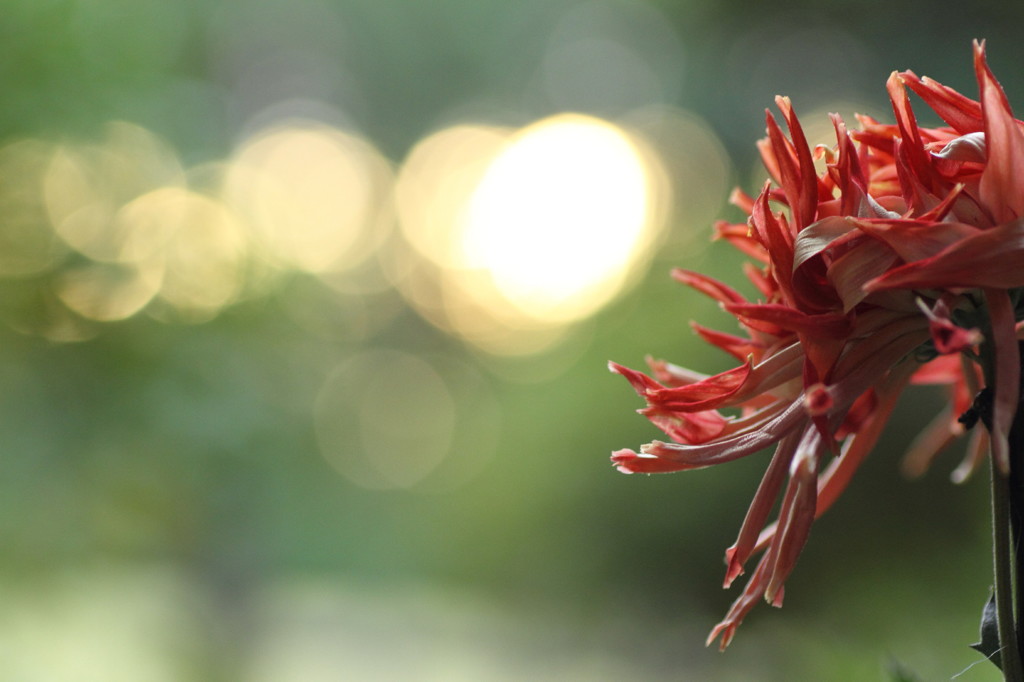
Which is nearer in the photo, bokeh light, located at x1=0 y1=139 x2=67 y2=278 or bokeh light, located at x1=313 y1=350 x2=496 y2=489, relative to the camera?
bokeh light, located at x1=0 y1=139 x2=67 y2=278

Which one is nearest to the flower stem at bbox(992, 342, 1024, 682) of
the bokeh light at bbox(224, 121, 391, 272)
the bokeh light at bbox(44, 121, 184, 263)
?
the bokeh light at bbox(44, 121, 184, 263)

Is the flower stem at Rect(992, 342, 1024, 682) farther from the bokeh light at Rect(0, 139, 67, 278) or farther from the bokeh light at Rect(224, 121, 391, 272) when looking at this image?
the bokeh light at Rect(224, 121, 391, 272)

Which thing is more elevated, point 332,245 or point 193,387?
point 332,245

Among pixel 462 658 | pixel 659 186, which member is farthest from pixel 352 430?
pixel 659 186

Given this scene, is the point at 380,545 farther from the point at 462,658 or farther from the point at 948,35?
the point at 948,35

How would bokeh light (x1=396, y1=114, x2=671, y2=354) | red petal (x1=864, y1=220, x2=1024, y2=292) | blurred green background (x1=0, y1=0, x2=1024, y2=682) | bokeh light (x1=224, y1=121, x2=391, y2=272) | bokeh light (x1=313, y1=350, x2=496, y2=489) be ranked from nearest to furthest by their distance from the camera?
red petal (x1=864, y1=220, x2=1024, y2=292)
blurred green background (x1=0, y1=0, x2=1024, y2=682)
bokeh light (x1=224, y1=121, x2=391, y2=272)
bokeh light (x1=396, y1=114, x2=671, y2=354)
bokeh light (x1=313, y1=350, x2=496, y2=489)

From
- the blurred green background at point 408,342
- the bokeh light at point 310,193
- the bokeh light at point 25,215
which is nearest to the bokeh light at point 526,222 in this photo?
the blurred green background at point 408,342
